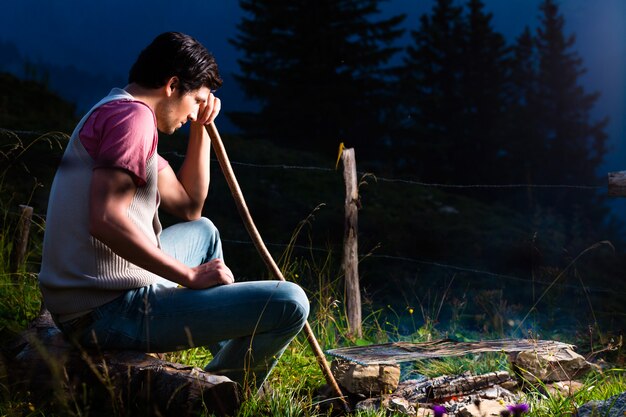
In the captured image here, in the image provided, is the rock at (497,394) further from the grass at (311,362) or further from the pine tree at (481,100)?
the pine tree at (481,100)

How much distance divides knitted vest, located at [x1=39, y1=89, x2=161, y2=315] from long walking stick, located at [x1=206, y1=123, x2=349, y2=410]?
62 cm

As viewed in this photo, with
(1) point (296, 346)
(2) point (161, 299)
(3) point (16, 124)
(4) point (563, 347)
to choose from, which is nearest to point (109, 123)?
(2) point (161, 299)

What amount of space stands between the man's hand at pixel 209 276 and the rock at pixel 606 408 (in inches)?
54.3

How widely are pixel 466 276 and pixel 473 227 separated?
214cm

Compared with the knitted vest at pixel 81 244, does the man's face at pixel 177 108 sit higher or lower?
higher

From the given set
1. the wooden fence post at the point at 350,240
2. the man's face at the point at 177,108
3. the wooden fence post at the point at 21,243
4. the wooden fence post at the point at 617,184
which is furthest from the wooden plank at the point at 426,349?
the wooden fence post at the point at 21,243

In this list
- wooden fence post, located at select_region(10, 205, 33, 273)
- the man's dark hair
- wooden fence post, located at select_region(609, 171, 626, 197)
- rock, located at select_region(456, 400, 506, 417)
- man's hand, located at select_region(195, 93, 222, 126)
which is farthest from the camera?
wooden fence post, located at select_region(10, 205, 33, 273)

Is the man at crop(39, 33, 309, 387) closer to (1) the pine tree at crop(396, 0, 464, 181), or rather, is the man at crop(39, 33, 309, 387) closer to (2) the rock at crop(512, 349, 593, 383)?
(2) the rock at crop(512, 349, 593, 383)

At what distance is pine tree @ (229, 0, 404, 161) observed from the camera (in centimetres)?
2170

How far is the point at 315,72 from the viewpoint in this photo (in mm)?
22188

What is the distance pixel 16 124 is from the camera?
1182 centimetres

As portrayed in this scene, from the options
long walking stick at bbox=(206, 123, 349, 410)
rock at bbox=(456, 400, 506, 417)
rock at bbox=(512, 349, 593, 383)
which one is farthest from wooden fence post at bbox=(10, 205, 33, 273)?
rock at bbox=(512, 349, 593, 383)

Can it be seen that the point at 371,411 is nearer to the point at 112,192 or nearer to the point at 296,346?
the point at 296,346

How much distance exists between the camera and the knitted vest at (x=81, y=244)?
2.53 metres
